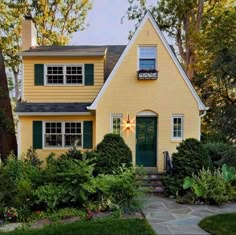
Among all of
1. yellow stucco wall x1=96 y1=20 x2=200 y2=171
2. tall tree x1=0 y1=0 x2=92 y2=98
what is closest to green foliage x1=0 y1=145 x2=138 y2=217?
yellow stucco wall x1=96 y1=20 x2=200 y2=171

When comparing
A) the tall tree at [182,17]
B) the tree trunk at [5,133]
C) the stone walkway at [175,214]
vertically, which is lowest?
the stone walkway at [175,214]

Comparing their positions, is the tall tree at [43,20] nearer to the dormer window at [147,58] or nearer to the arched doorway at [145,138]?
the dormer window at [147,58]

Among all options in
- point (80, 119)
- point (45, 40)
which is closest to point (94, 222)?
point (80, 119)

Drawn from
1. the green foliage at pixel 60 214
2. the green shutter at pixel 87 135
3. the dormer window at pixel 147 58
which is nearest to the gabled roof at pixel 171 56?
the dormer window at pixel 147 58

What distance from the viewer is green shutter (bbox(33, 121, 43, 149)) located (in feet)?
43.9

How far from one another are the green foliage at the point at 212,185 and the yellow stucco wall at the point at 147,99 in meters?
2.97

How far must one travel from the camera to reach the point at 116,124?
12.9 meters

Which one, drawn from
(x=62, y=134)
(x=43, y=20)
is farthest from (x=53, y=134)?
(x=43, y=20)

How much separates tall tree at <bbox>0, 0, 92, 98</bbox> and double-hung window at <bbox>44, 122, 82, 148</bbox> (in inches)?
438

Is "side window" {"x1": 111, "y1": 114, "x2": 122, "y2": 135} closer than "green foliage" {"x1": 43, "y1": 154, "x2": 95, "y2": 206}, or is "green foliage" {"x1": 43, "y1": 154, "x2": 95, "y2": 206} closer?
"green foliage" {"x1": 43, "y1": 154, "x2": 95, "y2": 206}

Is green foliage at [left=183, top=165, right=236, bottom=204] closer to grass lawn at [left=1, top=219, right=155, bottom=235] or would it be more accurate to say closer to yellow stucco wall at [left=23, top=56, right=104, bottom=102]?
grass lawn at [left=1, top=219, right=155, bottom=235]

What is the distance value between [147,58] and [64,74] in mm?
3877

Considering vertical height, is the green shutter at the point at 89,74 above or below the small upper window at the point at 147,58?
below

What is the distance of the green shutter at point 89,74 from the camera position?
45.8 feet
